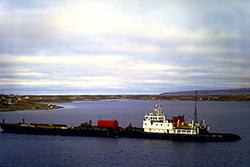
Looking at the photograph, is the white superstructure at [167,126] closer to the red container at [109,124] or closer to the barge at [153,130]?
the barge at [153,130]

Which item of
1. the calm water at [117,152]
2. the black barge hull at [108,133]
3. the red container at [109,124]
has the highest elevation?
the red container at [109,124]

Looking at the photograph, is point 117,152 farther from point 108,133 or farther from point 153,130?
point 108,133

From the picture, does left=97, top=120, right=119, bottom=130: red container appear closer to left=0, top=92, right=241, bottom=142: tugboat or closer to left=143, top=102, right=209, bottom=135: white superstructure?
left=0, top=92, right=241, bottom=142: tugboat

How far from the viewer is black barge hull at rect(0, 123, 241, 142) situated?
186 ft

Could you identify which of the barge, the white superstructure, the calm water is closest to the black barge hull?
the barge

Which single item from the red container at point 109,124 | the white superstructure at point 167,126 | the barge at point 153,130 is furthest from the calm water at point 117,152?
the red container at point 109,124

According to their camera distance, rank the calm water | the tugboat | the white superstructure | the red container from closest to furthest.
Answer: the calm water → the tugboat → the white superstructure → the red container

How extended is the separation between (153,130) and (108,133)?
1155 cm

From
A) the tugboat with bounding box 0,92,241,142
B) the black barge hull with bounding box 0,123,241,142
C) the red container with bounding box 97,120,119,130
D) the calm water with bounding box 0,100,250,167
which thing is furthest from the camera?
the red container with bounding box 97,120,119,130

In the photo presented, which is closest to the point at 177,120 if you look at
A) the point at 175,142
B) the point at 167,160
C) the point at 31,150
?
the point at 175,142

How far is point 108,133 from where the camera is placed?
6275 cm

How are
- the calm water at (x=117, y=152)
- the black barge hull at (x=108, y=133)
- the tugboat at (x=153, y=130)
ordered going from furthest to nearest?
1. the tugboat at (x=153, y=130)
2. the black barge hull at (x=108, y=133)
3. the calm water at (x=117, y=152)

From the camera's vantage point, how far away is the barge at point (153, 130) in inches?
2243

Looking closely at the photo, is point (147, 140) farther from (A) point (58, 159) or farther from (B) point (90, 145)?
(A) point (58, 159)
